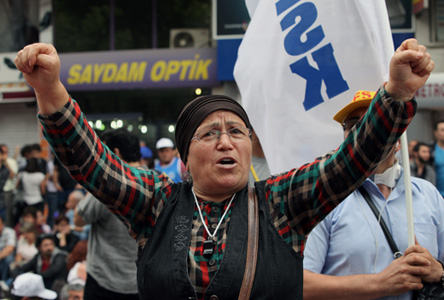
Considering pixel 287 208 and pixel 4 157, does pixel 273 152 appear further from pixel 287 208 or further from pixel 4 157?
pixel 4 157

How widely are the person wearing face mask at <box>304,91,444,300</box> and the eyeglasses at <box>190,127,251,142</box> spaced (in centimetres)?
73

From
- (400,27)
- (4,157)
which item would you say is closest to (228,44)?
(400,27)

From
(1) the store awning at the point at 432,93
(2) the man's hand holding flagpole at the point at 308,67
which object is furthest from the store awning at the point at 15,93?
(2) the man's hand holding flagpole at the point at 308,67

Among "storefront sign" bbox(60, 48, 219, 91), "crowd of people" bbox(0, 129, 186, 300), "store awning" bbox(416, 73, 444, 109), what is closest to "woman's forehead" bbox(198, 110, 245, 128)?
"crowd of people" bbox(0, 129, 186, 300)

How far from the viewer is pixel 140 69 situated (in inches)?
537

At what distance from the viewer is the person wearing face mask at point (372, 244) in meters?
2.42

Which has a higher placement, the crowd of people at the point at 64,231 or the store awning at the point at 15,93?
the store awning at the point at 15,93

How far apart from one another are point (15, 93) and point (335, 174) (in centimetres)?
1367

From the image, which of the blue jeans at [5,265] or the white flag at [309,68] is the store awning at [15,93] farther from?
the white flag at [309,68]

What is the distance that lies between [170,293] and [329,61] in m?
1.66

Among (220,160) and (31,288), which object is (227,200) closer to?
(220,160)

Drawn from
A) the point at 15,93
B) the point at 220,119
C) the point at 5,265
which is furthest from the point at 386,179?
the point at 15,93

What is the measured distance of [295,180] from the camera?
2.01 m

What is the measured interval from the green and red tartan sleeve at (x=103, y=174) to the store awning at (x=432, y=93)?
8424 millimetres
